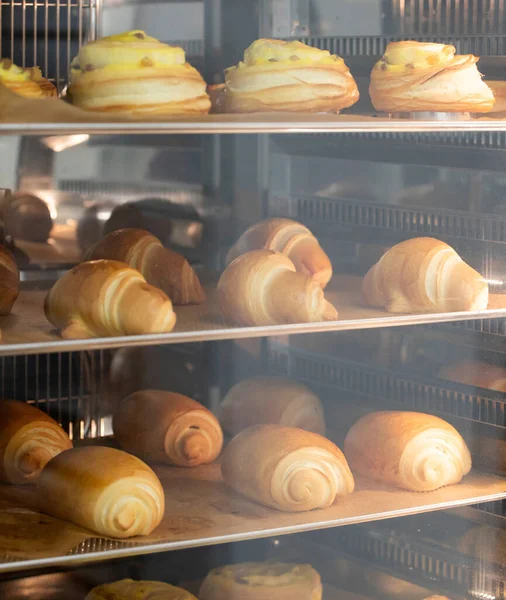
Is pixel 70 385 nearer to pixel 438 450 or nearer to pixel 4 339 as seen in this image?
pixel 4 339

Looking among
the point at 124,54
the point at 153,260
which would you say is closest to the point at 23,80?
the point at 124,54

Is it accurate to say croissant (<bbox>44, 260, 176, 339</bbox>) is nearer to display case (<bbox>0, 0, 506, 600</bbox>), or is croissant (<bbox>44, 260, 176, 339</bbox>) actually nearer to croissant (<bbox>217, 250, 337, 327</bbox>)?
display case (<bbox>0, 0, 506, 600</bbox>)

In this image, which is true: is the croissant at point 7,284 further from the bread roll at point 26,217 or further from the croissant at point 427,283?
the croissant at point 427,283

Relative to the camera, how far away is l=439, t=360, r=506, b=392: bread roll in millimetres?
1823

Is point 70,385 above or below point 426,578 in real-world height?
above

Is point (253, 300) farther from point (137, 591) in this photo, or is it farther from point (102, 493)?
point (137, 591)

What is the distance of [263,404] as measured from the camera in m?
1.84

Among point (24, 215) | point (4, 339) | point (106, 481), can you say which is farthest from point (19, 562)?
point (24, 215)

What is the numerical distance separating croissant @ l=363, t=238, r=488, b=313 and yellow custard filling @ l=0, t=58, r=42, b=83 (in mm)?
691

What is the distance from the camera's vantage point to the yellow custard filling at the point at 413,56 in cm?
168

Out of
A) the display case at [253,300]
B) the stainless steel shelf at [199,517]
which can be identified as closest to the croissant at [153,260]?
the display case at [253,300]

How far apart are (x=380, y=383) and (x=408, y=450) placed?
182 millimetres

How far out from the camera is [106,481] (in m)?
1.57

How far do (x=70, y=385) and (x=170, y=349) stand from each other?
21cm
